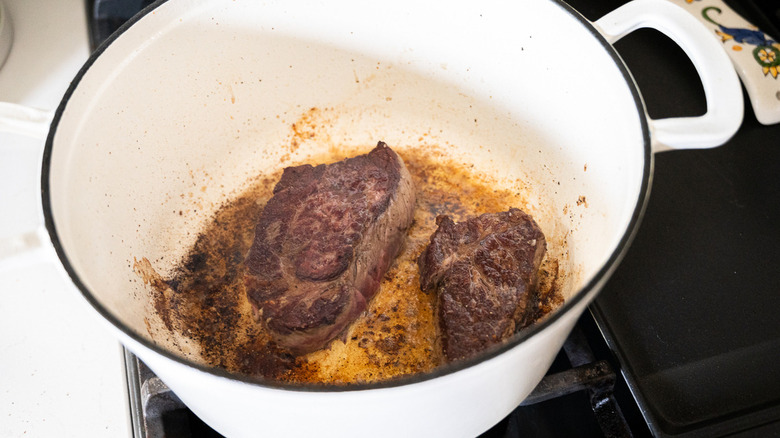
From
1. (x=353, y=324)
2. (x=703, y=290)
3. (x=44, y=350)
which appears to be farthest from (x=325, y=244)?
(x=703, y=290)

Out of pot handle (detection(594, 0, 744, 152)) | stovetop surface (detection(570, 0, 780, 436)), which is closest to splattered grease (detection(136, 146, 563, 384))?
stovetop surface (detection(570, 0, 780, 436))

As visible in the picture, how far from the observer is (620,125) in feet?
3.36

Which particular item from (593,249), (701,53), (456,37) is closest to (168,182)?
(456,37)

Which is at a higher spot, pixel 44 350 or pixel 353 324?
pixel 353 324

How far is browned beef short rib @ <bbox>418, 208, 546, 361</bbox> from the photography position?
109 centimetres

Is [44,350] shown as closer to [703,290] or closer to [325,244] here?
[325,244]

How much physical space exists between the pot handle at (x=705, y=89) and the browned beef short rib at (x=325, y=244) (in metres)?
0.54

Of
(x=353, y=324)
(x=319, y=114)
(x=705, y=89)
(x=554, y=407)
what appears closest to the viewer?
(x=705, y=89)

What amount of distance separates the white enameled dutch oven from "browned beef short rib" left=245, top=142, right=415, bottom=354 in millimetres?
226

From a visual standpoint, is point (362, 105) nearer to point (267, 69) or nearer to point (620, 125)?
point (267, 69)

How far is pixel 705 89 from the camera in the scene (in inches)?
36.8

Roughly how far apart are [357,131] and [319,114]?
0.10m

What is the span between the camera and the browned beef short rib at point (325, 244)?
1128mm

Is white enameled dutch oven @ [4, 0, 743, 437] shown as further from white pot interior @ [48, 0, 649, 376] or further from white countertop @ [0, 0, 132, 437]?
white countertop @ [0, 0, 132, 437]
